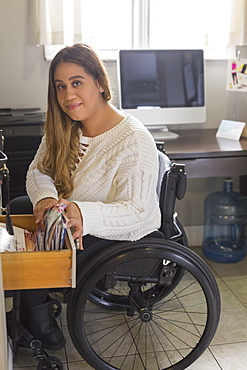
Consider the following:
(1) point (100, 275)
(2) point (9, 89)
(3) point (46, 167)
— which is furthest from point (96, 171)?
(2) point (9, 89)

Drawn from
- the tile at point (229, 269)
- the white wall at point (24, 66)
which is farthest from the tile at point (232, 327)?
the white wall at point (24, 66)

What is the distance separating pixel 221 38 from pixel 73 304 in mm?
1837

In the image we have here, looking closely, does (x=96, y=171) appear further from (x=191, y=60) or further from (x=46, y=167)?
(x=191, y=60)

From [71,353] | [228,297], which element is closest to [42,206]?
[71,353]

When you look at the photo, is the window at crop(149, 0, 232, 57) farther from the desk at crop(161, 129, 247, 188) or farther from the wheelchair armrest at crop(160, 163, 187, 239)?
the wheelchair armrest at crop(160, 163, 187, 239)

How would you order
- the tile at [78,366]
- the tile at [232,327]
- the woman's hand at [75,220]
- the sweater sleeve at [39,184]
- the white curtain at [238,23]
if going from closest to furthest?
1. the woman's hand at [75,220]
2. the sweater sleeve at [39,184]
3. the tile at [78,366]
4. the tile at [232,327]
5. the white curtain at [238,23]

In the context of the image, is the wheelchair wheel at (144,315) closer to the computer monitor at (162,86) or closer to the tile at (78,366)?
the tile at (78,366)

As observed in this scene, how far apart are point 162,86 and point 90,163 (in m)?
1.09

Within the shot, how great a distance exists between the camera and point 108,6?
9.02ft

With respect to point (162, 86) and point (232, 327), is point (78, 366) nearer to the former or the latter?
point (232, 327)

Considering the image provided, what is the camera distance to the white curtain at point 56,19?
2.55 metres

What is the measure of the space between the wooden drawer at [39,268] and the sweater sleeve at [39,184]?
0.39m

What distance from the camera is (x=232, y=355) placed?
198 cm

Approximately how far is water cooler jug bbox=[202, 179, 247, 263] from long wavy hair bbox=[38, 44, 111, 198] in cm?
130
